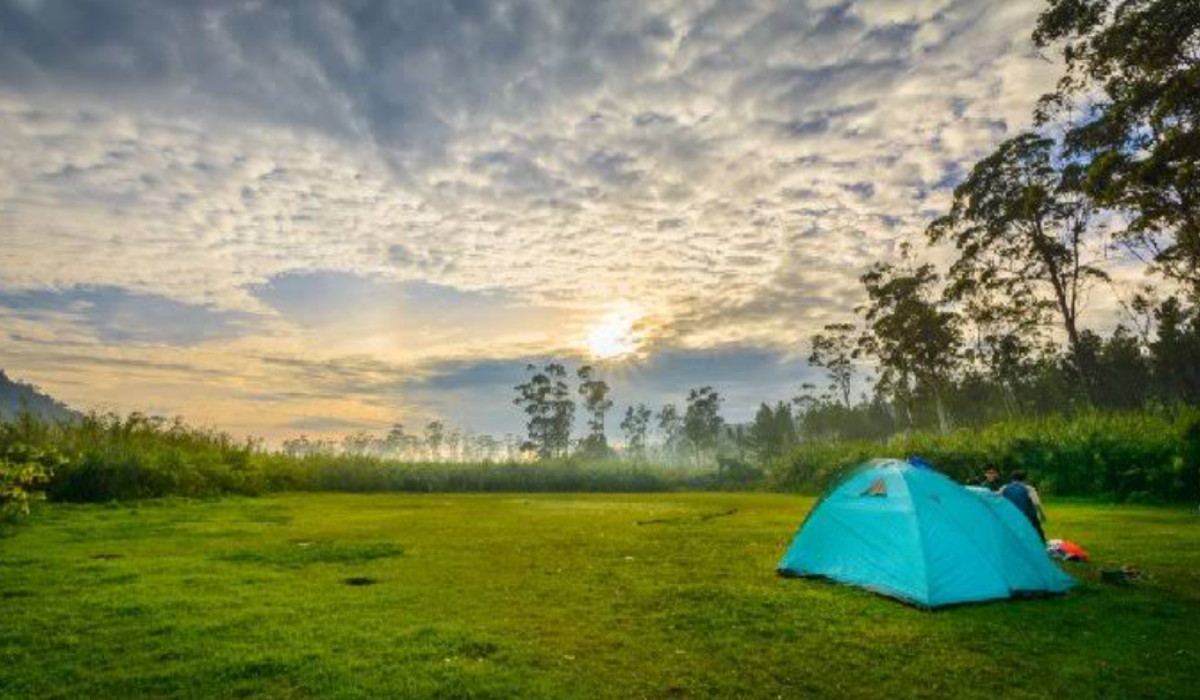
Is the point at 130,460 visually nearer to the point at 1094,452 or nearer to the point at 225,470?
the point at 225,470

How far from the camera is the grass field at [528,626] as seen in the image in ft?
20.6

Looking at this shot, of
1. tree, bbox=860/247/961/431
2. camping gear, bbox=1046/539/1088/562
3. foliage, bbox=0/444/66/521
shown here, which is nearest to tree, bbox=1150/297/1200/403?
tree, bbox=860/247/961/431

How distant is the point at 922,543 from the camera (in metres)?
9.55

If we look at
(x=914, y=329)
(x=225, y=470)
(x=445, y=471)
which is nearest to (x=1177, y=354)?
(x=914, y=329)

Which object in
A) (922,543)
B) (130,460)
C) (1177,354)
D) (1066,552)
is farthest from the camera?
(1177,354)

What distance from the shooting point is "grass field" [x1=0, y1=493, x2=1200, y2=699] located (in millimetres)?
6281

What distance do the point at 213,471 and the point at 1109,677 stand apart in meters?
25.7

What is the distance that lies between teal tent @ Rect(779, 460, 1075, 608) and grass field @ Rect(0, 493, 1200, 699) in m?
0.36

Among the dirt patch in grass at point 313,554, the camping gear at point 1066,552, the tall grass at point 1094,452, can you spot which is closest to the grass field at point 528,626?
the dirt patch in grass at point 313,554

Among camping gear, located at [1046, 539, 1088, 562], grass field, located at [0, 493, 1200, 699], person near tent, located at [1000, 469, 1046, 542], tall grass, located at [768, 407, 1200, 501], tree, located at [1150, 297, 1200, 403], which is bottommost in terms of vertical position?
grass field, located at [0, 493, 1200, 699]

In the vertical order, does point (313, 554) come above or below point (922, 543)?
below

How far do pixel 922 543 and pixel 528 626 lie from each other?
211 inches

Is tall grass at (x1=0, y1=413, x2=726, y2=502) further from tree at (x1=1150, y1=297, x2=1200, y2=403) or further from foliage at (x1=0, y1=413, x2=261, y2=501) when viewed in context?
tree at (x1=1150, y1=297, x2=1200, y2=403)

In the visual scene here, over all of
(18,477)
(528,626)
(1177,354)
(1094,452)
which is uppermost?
(1177,354)
